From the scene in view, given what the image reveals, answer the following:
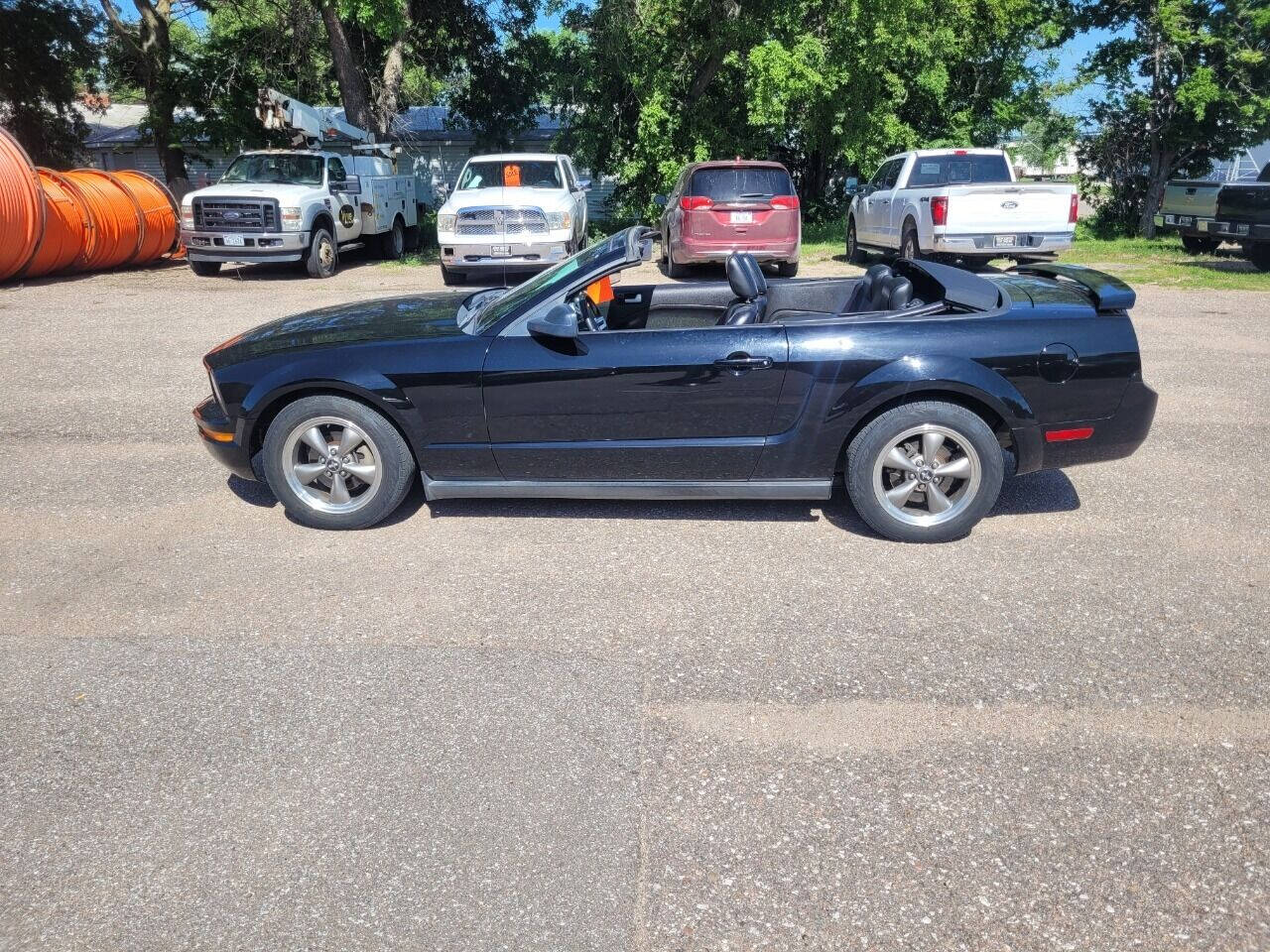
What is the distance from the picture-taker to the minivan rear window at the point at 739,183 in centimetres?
1534

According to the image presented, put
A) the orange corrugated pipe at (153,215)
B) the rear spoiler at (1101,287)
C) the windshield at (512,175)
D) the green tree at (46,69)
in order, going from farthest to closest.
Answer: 1. the green tree at (46,69)
2. the orange corrugated pipe at (153,215)
3. the windshield at (512,175)
4. the rear spoiler at (1101,287)

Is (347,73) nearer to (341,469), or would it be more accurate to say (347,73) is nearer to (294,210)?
(294,210)

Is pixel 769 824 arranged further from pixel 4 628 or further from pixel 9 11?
pixel 9 11

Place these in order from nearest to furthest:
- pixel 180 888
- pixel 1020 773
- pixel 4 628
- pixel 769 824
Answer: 1. pixel 180 888
2. pixel 769 824
3. pixel 1020 773
4. pixel 4 628

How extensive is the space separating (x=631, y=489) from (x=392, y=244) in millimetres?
16732

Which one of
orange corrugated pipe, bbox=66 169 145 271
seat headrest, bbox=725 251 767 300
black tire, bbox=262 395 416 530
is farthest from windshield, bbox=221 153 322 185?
seat headrest, bbox=725 251 767 300

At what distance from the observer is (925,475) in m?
4.88

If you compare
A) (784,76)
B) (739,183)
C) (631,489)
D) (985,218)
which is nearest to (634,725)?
(631,489)

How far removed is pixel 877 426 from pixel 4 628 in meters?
3.85

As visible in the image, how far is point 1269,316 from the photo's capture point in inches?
464

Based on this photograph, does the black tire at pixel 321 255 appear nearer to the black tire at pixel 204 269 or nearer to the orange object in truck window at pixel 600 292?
the black tire at pixel 204 269

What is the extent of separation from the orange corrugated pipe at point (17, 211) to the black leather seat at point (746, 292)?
13646mm

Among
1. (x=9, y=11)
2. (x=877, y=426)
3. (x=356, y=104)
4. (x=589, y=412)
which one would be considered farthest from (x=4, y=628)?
(x=9, y=11)

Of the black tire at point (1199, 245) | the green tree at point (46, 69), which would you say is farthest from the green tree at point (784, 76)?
the green tree at point (46, 69)
